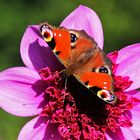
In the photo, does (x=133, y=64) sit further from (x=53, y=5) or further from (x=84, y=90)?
(x=53, y=5)

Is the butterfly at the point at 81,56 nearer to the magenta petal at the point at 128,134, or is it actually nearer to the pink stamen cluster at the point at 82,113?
the pink stamen cluster at the point at 82,113

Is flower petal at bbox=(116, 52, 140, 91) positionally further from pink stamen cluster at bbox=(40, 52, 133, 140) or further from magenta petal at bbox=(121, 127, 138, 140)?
magenta petal at bbox=(121, 127, 138, 140)

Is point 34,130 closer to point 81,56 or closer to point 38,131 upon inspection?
point 38,131

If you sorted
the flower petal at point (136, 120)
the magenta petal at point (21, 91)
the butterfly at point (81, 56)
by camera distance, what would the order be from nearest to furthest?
1. the butterfly at point (81, 56)
2. the magenta petal at point (21, 91)
3. the flower petal at point (136, 120)

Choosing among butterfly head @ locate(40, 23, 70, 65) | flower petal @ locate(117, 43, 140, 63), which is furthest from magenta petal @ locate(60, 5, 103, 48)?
butterfly head @ locate(40, 23, 70, 65)

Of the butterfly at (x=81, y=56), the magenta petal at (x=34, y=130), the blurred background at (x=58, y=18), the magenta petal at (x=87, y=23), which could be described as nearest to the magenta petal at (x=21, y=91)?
the magenta petal at (x=34, y=130)
